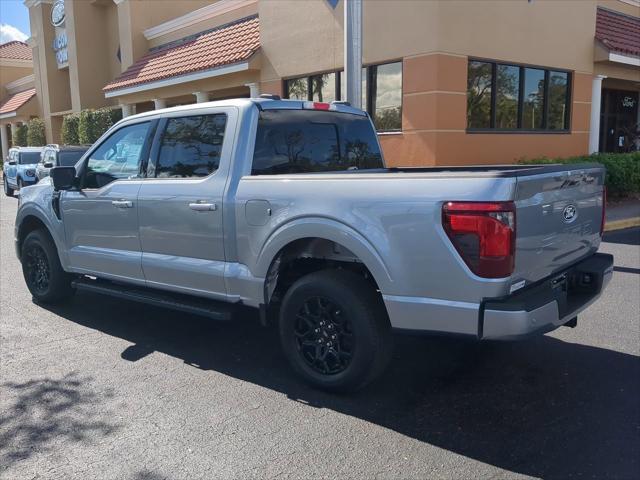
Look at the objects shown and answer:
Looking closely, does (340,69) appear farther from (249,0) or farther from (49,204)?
(49,204)

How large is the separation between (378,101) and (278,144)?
346 inches

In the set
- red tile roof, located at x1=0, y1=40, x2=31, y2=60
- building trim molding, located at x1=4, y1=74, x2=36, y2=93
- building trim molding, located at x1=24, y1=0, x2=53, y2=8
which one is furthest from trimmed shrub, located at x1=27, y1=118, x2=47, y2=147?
red tile roof, located at x1=0, y1=40, x2=31, y2=60

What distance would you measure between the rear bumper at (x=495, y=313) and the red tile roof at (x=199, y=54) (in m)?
12.9

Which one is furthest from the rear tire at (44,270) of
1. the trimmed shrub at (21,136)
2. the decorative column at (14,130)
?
the decorative column at (14,130)

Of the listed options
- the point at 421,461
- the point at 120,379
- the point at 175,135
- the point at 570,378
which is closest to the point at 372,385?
the point at 421,461

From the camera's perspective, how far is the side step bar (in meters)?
4.71

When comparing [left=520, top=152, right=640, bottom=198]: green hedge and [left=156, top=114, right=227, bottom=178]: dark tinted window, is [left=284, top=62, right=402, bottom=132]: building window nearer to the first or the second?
[left=520, top=152, right=640, bottom=198]: green hedge

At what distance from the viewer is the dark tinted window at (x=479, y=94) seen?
41.7ft

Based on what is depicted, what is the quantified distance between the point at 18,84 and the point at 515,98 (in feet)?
122

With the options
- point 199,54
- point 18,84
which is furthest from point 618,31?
point 18,84

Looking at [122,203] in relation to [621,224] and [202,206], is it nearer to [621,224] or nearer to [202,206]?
[202,206]

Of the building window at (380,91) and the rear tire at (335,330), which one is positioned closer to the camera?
the rear tire at (335,330)

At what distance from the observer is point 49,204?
625 cm

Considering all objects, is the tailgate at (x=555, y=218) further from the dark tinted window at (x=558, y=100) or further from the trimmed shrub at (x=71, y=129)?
the trimmed shrub at (x=71, y=129)
